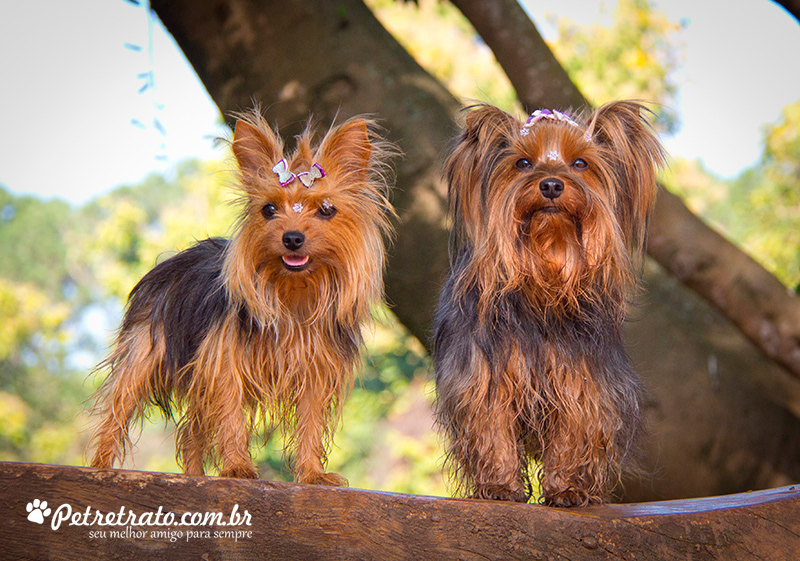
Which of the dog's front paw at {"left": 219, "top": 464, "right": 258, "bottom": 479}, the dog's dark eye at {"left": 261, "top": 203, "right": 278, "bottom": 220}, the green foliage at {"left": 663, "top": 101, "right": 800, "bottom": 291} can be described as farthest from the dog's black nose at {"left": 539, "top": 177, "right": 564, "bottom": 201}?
the green foliage at {"left": 663, "top": 101, "right": 800, "bottom": 291}

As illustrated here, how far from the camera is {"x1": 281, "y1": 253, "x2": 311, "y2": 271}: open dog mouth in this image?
294 centimetres

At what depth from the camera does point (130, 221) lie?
14.9m

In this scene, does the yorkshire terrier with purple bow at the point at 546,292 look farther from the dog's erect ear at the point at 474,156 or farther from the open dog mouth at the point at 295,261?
the open dog mouth at the point at 295,261

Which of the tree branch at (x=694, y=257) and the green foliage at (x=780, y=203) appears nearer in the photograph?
the tree branch at (x=694, y=257)

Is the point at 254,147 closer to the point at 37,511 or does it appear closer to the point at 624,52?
the point at 37,511

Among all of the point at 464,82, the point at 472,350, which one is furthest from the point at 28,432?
the point at 472,350

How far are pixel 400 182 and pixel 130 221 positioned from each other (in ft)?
37.9

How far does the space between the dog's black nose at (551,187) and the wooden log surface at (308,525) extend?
112 centimetres

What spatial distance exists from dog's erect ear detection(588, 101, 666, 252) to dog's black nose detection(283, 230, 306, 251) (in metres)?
1.23

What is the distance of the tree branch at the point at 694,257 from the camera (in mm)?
4844

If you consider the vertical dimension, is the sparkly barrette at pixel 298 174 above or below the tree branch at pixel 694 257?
below

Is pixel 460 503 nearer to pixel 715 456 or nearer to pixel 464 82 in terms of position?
pixel 715 456

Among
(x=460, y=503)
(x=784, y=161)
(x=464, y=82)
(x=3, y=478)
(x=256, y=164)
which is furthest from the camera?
(x=464, y=82)

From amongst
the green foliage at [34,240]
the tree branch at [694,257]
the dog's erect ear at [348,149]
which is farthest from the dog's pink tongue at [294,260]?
the green foliage at [34,240]
